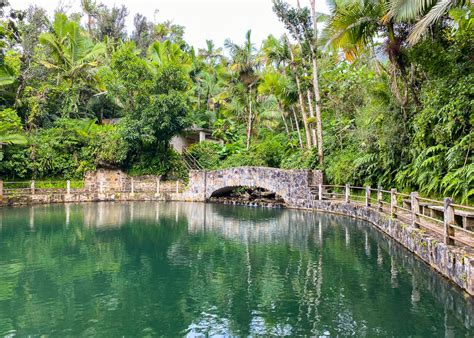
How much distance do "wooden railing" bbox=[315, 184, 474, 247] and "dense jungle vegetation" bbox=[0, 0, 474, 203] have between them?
0.65 m

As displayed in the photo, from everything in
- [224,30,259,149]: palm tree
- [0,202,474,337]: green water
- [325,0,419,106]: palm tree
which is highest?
[224,30,259,149]: palm tree

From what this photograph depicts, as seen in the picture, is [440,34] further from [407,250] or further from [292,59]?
[292,59]

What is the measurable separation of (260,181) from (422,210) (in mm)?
11544

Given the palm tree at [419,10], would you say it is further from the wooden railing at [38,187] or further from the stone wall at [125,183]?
the wooden railing at [38,187]

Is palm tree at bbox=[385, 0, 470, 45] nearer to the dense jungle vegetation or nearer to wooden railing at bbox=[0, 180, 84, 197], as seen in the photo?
the dense jungle vegetation

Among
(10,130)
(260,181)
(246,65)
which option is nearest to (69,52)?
(10,130)

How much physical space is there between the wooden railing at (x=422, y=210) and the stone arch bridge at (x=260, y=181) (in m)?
0.82

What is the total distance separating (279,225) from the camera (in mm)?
15266

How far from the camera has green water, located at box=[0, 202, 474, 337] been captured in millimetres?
5746

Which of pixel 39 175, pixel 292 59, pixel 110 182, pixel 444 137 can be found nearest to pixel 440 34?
pixel 444 137

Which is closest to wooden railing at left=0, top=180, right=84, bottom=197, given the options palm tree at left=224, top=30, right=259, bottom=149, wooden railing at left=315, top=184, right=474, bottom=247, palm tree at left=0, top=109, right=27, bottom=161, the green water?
palm tree at left=0, top=109, right=27, bottom=161

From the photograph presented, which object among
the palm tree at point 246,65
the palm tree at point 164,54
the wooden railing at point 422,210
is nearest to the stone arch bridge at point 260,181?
the wooden railing at point 422,210

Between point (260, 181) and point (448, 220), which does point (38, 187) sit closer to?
point (260, 181)

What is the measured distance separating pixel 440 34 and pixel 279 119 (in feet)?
60.7
